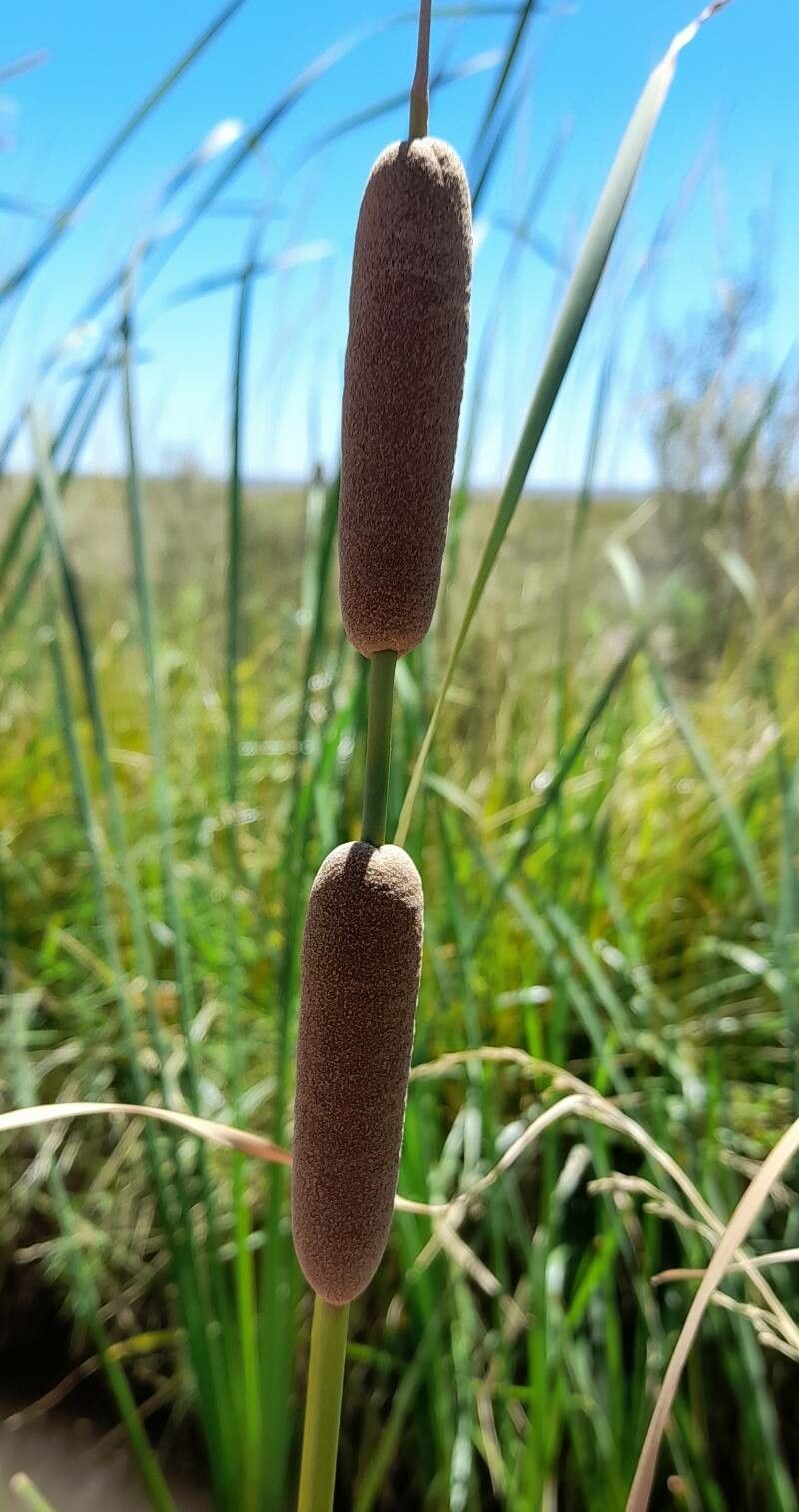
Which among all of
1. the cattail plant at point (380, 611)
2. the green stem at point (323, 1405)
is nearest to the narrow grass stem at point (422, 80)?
the cattail plant at point (380, 611)

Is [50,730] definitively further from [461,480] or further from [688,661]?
[688,661]

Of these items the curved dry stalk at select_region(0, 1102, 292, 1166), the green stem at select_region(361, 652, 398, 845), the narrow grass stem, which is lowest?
the curved dry stalk at select_region(0, 1102, 292, 1166)

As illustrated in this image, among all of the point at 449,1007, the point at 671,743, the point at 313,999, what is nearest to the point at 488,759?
the point at 671,743

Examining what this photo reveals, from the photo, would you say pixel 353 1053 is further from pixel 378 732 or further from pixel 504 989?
pixel 504 989

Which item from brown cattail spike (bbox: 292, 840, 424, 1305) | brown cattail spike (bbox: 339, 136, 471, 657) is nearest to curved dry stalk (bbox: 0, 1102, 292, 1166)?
brown cattail spike (bbox: 292, 840, 424, 1305)

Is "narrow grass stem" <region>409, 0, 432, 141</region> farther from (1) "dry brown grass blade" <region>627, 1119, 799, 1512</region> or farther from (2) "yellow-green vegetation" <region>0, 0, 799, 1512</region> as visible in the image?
(1) "dry brown grass blade" <region>627, 1119, 799, 1512</region>

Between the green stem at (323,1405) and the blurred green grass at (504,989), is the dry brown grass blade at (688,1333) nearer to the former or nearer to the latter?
the green stem at (323,1405)

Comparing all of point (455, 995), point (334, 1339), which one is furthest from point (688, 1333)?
point (455, 995)

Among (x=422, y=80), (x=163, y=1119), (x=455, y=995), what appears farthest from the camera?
(x=455, y=995)
